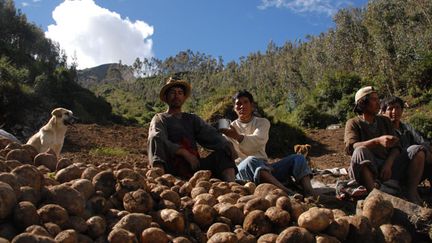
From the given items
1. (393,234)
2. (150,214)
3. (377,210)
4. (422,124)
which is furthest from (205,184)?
(422,124)

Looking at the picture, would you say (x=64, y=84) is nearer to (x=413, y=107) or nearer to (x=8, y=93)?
(x=8, y=93)

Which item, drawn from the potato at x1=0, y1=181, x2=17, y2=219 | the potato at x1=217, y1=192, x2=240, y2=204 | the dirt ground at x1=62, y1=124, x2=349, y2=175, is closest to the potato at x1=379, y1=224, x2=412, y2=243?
the potato at x1=217, y1=192, x2=240, y2=204

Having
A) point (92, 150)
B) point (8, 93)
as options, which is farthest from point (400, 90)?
point (8, 93)

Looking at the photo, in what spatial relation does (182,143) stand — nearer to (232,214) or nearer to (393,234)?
(232,214)

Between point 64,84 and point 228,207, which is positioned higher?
point 64,84

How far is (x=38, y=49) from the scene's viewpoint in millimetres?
40875

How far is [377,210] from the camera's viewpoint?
2.72 m

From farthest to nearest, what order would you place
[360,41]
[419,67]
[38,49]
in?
[38,49] < [360,41] < [419,67]

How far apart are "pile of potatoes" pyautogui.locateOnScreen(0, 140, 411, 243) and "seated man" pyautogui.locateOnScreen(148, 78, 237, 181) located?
3.41ft

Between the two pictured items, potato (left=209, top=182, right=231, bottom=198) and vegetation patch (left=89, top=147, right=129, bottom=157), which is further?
vegetation patch (left=89, top=147, right=129, bottom=157)

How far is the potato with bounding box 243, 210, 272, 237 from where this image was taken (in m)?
2.45

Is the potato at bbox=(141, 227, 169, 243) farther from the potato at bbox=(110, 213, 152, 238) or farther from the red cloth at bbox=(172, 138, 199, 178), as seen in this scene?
the red cloth at bbox=(172, 138, 199, 178)

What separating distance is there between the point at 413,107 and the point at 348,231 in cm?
1539

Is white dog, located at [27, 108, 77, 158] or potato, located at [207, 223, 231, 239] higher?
white dog, located at [27, 108, 77, 158]
